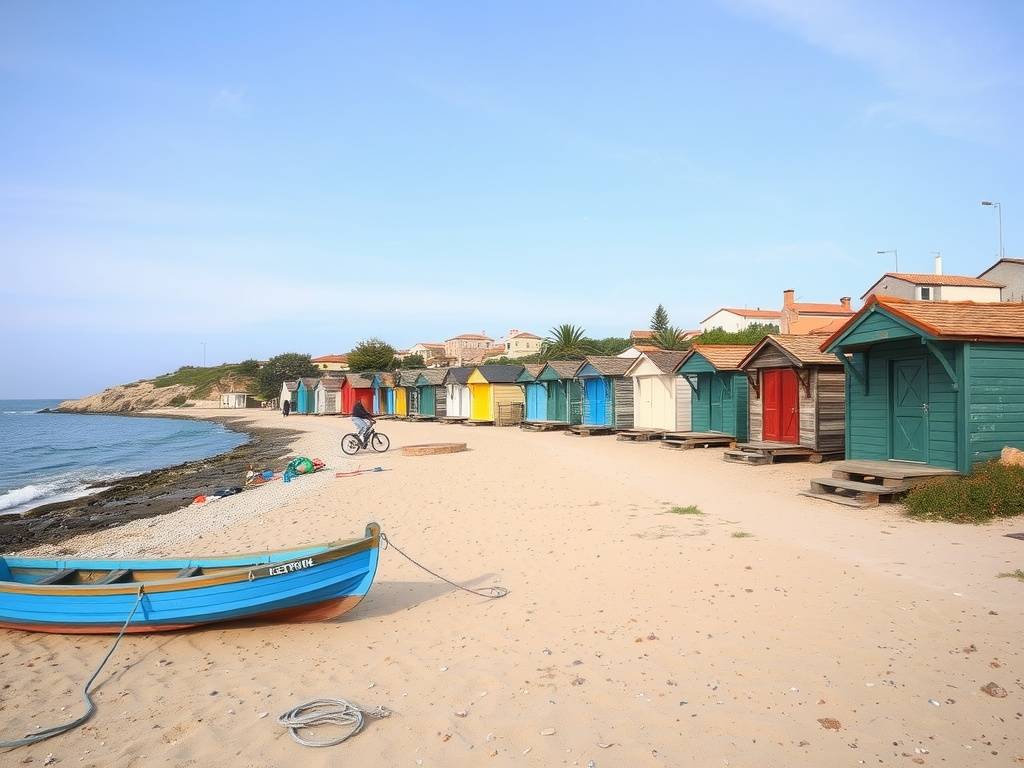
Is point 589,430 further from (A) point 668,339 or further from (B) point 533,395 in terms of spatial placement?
(A) point 668,339

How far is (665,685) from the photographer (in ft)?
16.4

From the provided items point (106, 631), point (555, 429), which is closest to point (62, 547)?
point (106, 631)

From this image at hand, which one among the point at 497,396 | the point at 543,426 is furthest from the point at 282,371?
the point at 543,426

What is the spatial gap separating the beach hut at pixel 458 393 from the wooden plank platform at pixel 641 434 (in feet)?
51.9

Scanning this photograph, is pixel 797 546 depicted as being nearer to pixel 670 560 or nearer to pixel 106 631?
pixel 670 560

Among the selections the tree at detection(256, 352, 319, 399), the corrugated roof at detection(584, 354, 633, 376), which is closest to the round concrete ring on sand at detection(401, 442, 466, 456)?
the corrugated roof at detection(584, 354, 633, 376)

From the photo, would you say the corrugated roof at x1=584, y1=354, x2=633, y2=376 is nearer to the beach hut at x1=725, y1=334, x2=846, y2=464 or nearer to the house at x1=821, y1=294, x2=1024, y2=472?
the beach hut at x1=725, y1=334, x2=846, y2=464

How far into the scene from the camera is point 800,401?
55.8ft

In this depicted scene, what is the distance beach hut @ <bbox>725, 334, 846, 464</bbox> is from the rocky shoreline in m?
15.2

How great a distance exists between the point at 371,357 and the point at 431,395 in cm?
2743

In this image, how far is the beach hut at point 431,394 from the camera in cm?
4234

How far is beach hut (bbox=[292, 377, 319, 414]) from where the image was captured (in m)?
64.0

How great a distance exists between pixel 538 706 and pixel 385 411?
155 feet

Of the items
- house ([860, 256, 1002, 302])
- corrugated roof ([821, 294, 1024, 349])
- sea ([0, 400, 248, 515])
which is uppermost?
house ([860, 256, 1002, 302])
